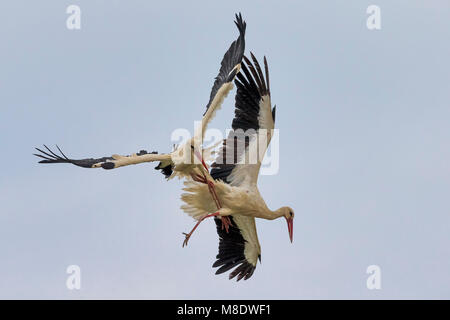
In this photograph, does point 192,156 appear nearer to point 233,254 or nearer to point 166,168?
point 166,168

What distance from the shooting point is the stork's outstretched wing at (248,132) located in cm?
1691

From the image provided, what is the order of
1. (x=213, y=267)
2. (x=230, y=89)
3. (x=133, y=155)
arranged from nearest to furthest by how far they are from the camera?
1. (x=133, y=155)
2. (x=230, y=89)
3. (x=213, y=267)

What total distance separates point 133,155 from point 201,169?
148 cm

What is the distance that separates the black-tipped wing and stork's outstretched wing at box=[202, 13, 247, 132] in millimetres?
2415

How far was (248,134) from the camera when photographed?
1695 cm

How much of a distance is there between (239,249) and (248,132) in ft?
8.11

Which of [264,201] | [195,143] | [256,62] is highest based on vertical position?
[256,62]

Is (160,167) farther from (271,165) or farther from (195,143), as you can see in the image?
(271,165)

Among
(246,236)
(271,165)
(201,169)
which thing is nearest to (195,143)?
(201,169)

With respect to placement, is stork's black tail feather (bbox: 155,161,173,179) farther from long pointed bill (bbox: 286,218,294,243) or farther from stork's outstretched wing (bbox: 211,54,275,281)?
long pointed bill (bbox: 286,218,294,243)

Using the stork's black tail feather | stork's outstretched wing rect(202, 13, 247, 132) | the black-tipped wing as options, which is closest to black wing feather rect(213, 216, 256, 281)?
the black-tipped wing

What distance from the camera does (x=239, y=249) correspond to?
59.0 ft

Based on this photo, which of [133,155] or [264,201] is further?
[264,201]

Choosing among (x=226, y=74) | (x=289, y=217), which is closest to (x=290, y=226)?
(x=289, y=217)
